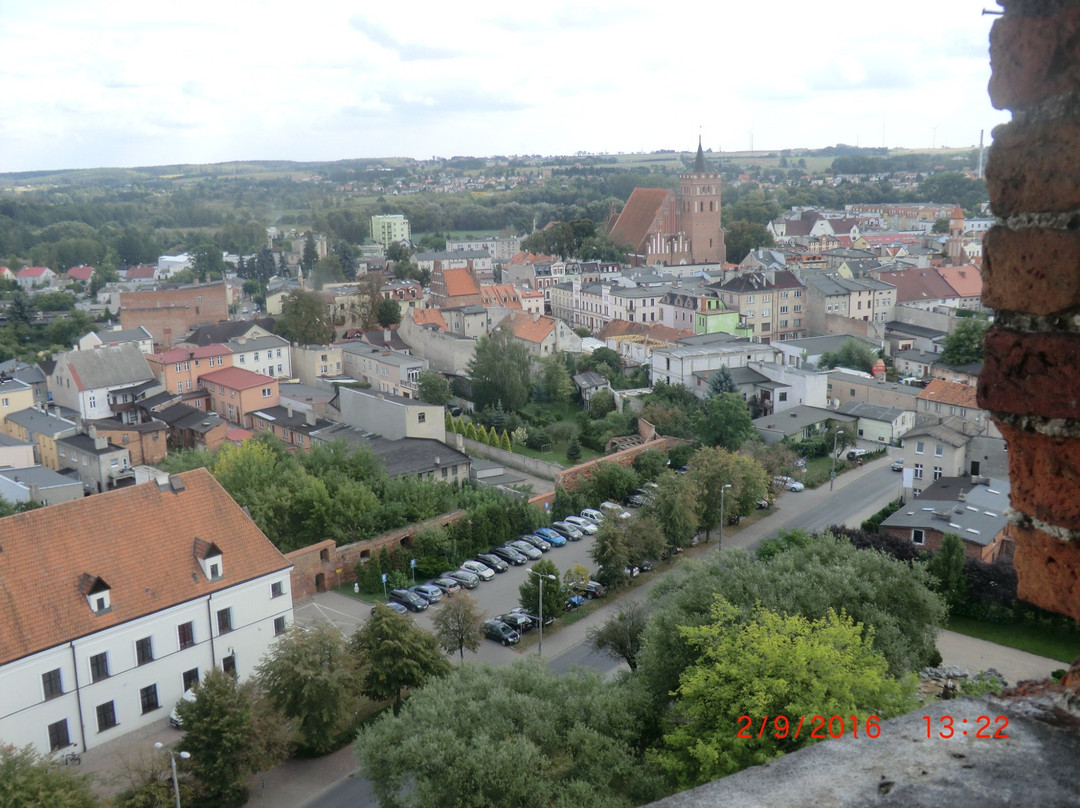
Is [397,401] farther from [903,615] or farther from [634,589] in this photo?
[903,615]

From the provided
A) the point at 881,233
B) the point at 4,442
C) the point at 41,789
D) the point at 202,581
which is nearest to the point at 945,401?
the point at 202,581

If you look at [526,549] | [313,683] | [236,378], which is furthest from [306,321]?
[313,683]

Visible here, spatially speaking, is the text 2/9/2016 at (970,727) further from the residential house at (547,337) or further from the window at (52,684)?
the residential house at (547,337)

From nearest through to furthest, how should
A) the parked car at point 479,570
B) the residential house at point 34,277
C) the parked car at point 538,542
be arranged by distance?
the parked car at point 479,570 < the parked car at point 538,542 < the residential house at point 34,277

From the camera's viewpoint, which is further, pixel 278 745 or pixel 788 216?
pixel 788 216

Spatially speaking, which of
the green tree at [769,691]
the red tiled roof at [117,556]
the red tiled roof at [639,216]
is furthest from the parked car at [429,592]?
the red tiled roof at [639,216]

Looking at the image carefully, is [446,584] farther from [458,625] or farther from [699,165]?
[699,165]

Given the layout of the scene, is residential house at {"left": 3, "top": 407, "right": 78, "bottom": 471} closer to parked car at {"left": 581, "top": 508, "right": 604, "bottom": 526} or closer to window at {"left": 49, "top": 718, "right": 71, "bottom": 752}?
parked car at {"left": 581, "top": 508, "right": 604, "bottom": 526}

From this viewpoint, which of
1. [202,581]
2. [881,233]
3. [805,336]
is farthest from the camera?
[881,233]
